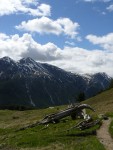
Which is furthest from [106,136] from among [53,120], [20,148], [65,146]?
[53,120]

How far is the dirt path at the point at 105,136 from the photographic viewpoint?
37000 mm

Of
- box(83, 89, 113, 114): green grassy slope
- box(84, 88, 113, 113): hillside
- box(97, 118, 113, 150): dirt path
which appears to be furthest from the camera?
box(84, 88, 113, 113): hillside

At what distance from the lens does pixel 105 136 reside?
42.3 metres

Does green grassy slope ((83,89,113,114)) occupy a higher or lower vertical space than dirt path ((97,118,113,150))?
higher

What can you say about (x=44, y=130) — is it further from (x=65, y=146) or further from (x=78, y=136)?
(x=65, y=146)

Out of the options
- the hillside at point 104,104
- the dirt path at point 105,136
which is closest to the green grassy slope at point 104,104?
the hillside at point 104,104

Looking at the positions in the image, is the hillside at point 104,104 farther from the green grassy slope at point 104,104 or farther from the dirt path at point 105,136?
the dirt path at point 105,136

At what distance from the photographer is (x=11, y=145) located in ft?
139

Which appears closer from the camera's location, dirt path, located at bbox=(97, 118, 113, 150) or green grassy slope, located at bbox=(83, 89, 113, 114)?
dirt path, located at bbox=(97, 118, 113, 150)

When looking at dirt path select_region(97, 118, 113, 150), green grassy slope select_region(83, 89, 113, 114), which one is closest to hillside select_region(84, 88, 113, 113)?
green grassy slope select_region(83, 89, 113, 114)

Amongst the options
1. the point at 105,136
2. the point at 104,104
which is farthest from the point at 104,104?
the point at 105,136

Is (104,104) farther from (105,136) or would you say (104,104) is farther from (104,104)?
(105,136)

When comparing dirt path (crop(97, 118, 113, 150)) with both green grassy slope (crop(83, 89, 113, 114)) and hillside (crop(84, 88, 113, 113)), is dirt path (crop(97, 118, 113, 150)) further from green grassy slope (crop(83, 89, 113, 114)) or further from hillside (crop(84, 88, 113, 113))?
hillside (crop(84, 88, 113, 113))

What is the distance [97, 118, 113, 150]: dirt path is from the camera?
37000mm
